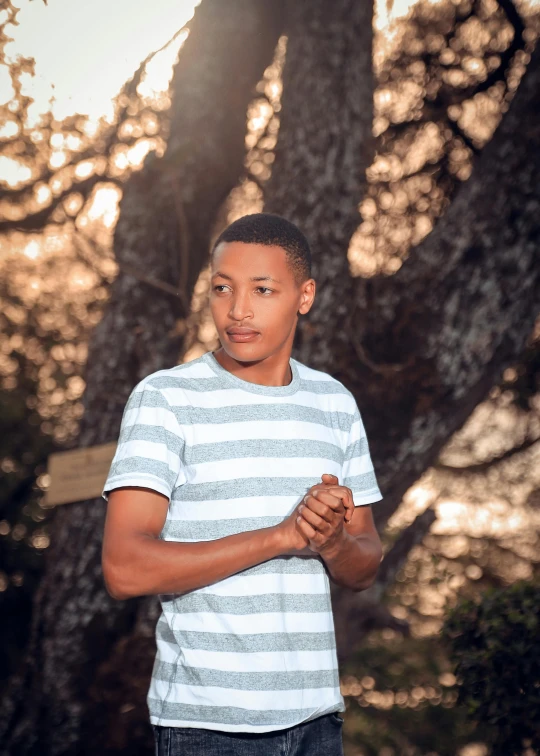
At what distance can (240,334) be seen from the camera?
2033mm

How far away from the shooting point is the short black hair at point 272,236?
A: 2109 mm

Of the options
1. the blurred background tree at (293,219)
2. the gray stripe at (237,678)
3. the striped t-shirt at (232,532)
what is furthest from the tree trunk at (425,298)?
the gray stripe at (237,678)

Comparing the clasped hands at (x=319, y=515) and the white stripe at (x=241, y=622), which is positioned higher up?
the clasped hands at (x=319, y=515)

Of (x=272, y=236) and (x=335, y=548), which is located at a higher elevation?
(x=272, y=236)

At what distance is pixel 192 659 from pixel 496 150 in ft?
9.62

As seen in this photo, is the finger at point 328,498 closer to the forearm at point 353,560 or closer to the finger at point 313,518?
the finger at point 313,518

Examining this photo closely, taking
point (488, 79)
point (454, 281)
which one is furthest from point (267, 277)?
point (488, 79)

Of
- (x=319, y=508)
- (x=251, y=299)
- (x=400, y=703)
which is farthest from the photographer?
(x=400, y=703)

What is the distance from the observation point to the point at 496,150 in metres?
3.91

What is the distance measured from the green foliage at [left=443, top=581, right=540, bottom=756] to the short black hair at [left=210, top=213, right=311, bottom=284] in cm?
198

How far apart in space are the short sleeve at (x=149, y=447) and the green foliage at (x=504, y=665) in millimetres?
2108

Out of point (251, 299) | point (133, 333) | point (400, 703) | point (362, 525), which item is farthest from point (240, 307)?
point (400, 703)

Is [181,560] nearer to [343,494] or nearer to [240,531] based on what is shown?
[240,531]

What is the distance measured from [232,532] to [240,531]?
17 mm
